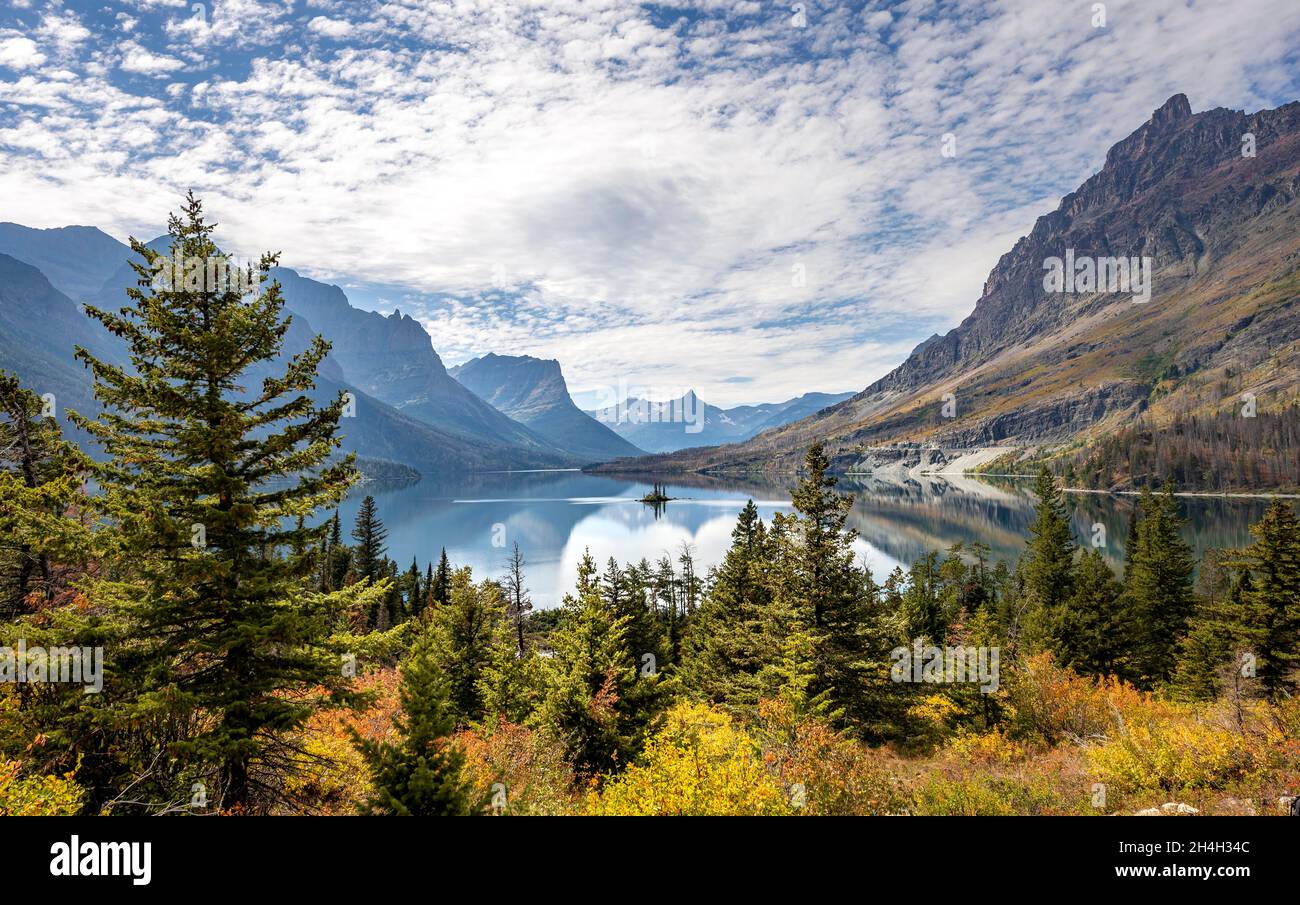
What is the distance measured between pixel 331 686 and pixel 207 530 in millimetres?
4236

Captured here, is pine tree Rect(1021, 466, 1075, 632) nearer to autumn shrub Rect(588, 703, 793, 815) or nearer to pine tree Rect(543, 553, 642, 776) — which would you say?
pine tree Rect(543, 553, 642, 776)

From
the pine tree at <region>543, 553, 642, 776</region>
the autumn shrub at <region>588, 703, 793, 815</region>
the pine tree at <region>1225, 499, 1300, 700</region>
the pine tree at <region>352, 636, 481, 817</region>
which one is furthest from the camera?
the pine tree at <region>1225, 499, 1300, 700</region>

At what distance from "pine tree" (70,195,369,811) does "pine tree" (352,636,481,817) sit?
8.85ft

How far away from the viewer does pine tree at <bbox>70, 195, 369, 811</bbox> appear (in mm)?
10930

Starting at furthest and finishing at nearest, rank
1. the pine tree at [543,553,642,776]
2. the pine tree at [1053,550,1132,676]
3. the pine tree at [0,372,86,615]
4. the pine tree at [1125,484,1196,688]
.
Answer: the pine tree at [1125,484,1196,688]
the pine tree at [1053,550,1132,676]
the pine tree at [543,553,642,776]
the pine tree at [0,372,86,615]

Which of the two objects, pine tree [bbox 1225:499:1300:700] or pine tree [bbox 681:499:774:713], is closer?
pine tree [bbox 1225:499:1300:700]

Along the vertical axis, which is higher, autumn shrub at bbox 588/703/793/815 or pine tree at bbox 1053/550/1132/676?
autumn shrub at bbox 588/703/793/815

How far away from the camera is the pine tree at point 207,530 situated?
35.9ft

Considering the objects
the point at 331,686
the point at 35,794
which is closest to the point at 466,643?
the point at 331,686

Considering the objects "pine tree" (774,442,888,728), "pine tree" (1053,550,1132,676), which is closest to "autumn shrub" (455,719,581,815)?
"pine tree" (774,442,888,728)

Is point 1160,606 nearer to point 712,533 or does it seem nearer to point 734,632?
point 734,632

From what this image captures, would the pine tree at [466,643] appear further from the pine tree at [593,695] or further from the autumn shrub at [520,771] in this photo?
the pine tree at [593,695]

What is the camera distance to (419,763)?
32.3 feet
